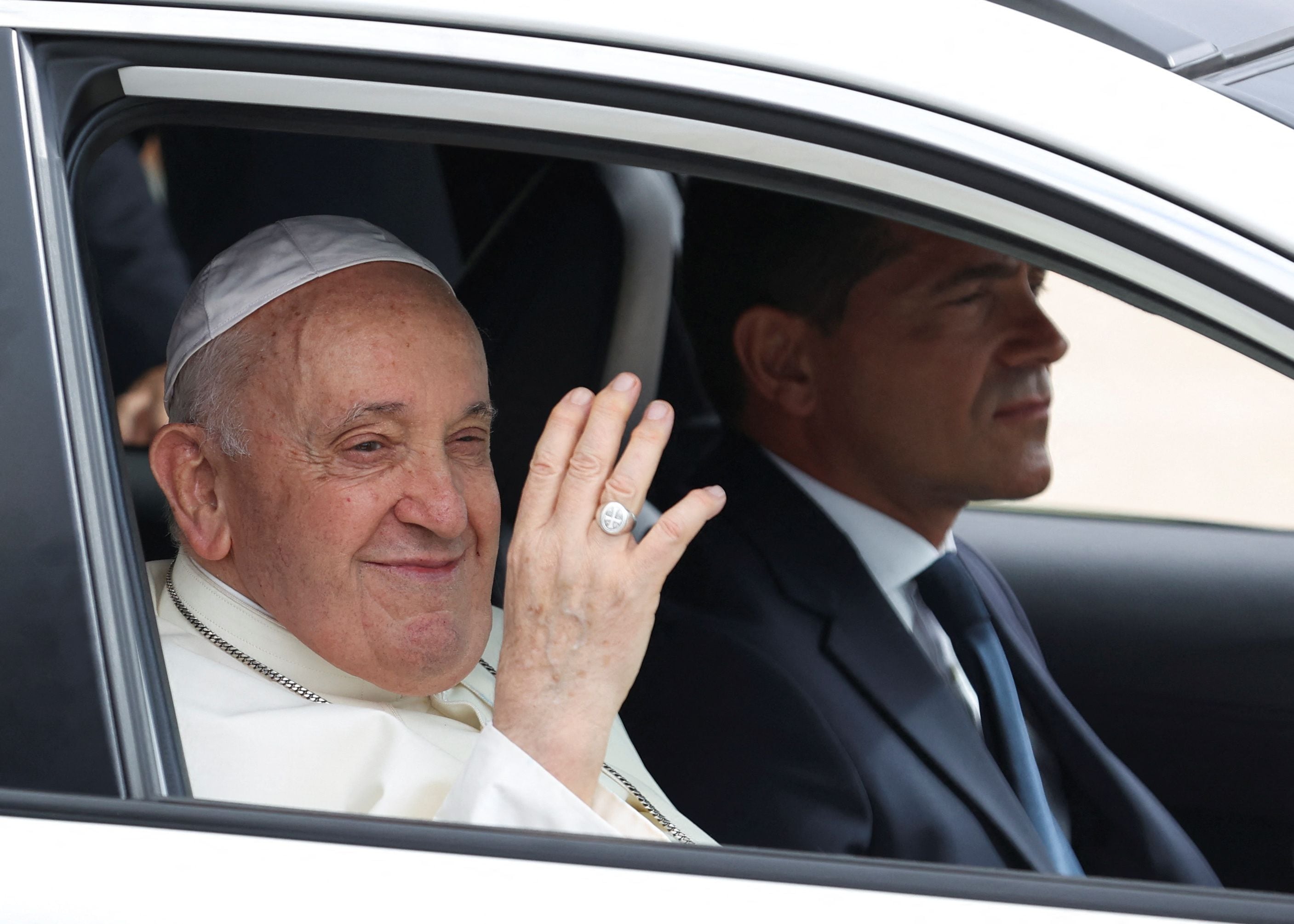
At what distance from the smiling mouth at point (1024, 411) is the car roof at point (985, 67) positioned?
120 cm

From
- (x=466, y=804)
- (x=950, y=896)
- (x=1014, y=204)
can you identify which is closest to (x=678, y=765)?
(x=466, y=804)

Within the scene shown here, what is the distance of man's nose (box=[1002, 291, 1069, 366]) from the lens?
229 cm

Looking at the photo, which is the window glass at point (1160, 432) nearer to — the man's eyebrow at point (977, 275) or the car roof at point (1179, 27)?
the man's eyebrow at point (977, 275)

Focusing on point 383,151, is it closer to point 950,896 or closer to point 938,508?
point 938,508

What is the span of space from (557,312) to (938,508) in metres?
0.77

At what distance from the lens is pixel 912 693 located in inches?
78.2

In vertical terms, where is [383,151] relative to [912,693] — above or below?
above

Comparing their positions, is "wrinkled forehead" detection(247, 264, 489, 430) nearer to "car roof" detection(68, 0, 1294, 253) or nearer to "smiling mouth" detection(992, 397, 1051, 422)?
"car roof" detection(68, 0, 1294, 253)

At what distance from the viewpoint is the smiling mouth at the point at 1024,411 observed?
231 centimetres

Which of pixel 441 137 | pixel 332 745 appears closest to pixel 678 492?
pixel 332 745

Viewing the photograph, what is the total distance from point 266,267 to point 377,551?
0.42 metres

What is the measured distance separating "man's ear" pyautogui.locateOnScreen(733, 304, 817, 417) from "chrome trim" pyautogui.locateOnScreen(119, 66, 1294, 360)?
116cm

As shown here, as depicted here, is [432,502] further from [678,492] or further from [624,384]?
[678,492]

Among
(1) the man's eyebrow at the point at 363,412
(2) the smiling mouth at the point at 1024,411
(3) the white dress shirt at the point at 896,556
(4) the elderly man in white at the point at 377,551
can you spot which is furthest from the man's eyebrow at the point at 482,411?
(2) the smiling mouth at the point at 1024,411
